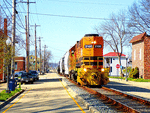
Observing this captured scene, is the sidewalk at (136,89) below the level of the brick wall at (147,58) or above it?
below

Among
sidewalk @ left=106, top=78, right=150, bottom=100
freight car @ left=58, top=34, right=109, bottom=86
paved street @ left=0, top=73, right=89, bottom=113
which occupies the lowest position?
sidewalk @ left=106, top=78, right=150, bottom=100

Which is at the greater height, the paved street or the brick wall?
the brick wall

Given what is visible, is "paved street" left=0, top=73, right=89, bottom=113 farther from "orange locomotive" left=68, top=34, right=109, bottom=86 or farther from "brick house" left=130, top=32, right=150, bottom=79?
"brick house" left=130, top=32, right=150, bottom=79

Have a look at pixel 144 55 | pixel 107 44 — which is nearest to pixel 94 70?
pixel 144 55

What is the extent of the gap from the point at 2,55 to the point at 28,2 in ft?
96.4

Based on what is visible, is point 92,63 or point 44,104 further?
point 92,63

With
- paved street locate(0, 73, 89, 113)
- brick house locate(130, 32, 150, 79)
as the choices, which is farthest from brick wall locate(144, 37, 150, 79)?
paved street locate(0, 73, 89, 113)

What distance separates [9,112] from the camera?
11594 millimetres

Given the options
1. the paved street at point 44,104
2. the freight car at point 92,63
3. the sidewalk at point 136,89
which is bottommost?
the sidewalk at point 136,89

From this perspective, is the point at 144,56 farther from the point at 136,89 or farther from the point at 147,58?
the point at 136,89

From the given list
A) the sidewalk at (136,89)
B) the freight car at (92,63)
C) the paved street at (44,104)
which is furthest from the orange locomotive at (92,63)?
Result: the paved street at (44,104)

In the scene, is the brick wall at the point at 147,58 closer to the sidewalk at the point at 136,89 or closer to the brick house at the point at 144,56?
the brick house at the point at 144,56

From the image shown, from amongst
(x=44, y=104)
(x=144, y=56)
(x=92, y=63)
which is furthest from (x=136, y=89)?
(x=144, y=56)

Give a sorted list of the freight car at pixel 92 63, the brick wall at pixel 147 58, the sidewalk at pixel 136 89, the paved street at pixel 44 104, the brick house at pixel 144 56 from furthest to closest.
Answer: the brick house at pixel 144 56 → the brick wall at pixel 147 58 → the freight car at pixel 92 63 → the sidewalk at pixel 136 89 → the paved street at pixel 44 104
